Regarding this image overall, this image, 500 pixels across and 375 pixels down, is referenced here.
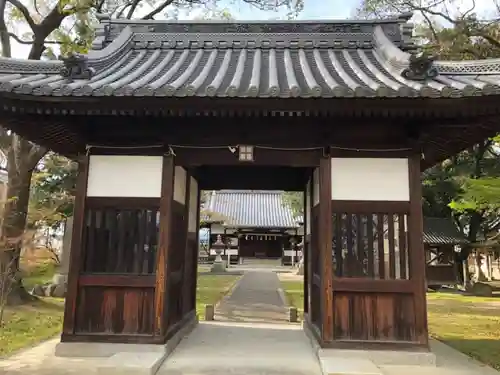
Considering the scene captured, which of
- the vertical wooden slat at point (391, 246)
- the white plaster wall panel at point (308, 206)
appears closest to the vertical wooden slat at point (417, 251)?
the vertical wooden slat at point (391, 246)

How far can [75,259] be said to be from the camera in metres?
6.54

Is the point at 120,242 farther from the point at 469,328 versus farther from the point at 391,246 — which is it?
the point at 469,328

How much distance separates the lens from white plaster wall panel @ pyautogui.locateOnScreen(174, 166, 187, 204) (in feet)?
23.9

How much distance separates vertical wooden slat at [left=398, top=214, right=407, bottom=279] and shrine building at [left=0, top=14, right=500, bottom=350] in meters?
0.02

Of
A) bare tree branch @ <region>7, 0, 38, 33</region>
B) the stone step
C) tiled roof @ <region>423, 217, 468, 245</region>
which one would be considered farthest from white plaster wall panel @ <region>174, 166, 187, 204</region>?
the stone step

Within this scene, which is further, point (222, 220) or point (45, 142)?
point (222, 220)

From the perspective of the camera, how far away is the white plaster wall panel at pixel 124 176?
6.77 m

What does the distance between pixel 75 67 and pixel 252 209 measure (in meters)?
38.5

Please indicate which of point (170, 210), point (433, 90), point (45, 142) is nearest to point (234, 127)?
point (170, 210)

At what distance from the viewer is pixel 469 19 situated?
683 inches

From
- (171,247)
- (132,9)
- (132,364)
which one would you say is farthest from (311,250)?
(132,9)

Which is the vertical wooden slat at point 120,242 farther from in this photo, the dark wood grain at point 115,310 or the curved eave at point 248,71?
the curved eave at point 248,71

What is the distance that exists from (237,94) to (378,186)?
2.60 m

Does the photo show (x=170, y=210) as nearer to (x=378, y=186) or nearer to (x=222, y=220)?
(x=378, y=186)
